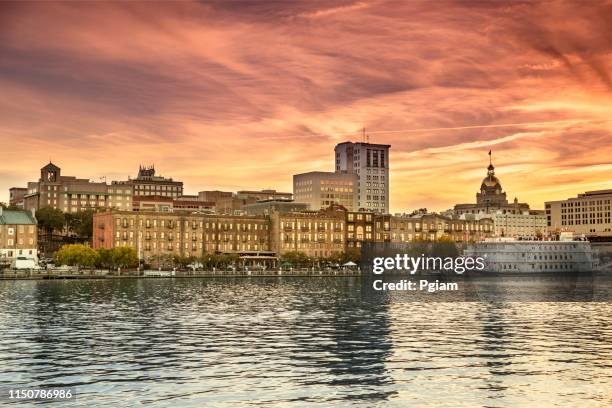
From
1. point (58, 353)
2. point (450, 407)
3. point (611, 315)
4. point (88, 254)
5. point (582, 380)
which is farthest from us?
point (88, 254)

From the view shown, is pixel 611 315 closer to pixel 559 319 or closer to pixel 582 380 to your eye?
pixel 559 319

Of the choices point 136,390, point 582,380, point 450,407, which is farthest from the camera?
point 582,380

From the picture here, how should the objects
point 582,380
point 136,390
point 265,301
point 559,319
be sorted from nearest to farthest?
point 136,390 → point 582,380 → point 559,319 → point 265,301

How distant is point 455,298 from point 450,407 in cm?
8347

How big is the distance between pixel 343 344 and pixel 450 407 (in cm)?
2111

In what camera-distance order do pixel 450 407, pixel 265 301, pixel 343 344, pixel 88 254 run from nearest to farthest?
pixel 450 407, pixel 343 344, pixel 265 301, pixel 88 254

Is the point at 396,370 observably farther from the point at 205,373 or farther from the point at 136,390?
the point at 136,390

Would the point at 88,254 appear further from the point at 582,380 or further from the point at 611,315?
the point at 582,380

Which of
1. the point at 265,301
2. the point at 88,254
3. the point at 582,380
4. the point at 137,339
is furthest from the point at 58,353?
the point at 88,254

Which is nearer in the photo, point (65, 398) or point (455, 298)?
point (65, 398)

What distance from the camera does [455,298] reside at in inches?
4727

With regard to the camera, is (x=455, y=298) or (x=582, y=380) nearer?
(x=582, y=380)

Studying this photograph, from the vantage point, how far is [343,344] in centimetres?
5866

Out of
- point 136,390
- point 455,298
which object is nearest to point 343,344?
point 136,390
